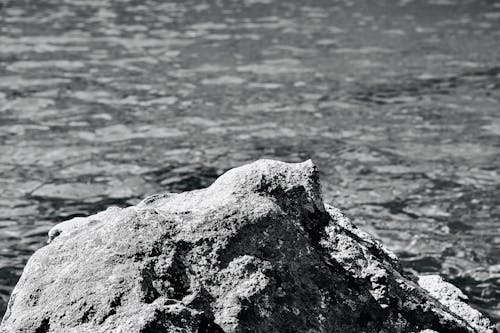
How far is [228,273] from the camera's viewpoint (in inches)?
130

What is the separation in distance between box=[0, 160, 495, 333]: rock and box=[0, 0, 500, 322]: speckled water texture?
264 centimetres

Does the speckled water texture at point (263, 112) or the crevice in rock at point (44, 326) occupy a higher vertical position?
the crevice in rock at point (44, 326)

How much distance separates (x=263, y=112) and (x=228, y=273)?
294 inches

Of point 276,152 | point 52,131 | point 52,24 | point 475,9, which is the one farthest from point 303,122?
point 475,9

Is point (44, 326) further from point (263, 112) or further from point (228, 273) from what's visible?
point (263, 112)

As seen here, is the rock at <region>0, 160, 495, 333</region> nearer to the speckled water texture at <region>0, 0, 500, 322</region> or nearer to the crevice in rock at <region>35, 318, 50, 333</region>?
the crevice in rock at <region>35, 318, 50, 333</region>

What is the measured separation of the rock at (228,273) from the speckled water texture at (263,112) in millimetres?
2641

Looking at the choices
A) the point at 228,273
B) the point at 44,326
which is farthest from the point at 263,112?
the point at 44,326

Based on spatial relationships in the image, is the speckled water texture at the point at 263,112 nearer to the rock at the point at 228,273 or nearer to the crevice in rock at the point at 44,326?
the rock at the point at 228,273

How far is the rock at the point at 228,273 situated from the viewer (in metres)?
3.14

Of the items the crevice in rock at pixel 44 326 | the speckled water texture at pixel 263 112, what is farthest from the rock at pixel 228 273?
the speckled water texture at pixel 263 112

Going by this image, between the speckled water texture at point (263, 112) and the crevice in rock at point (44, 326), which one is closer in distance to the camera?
the crevice in rock at point (44, 326)

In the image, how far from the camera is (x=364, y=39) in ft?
47.9

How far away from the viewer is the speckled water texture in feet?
24.8
